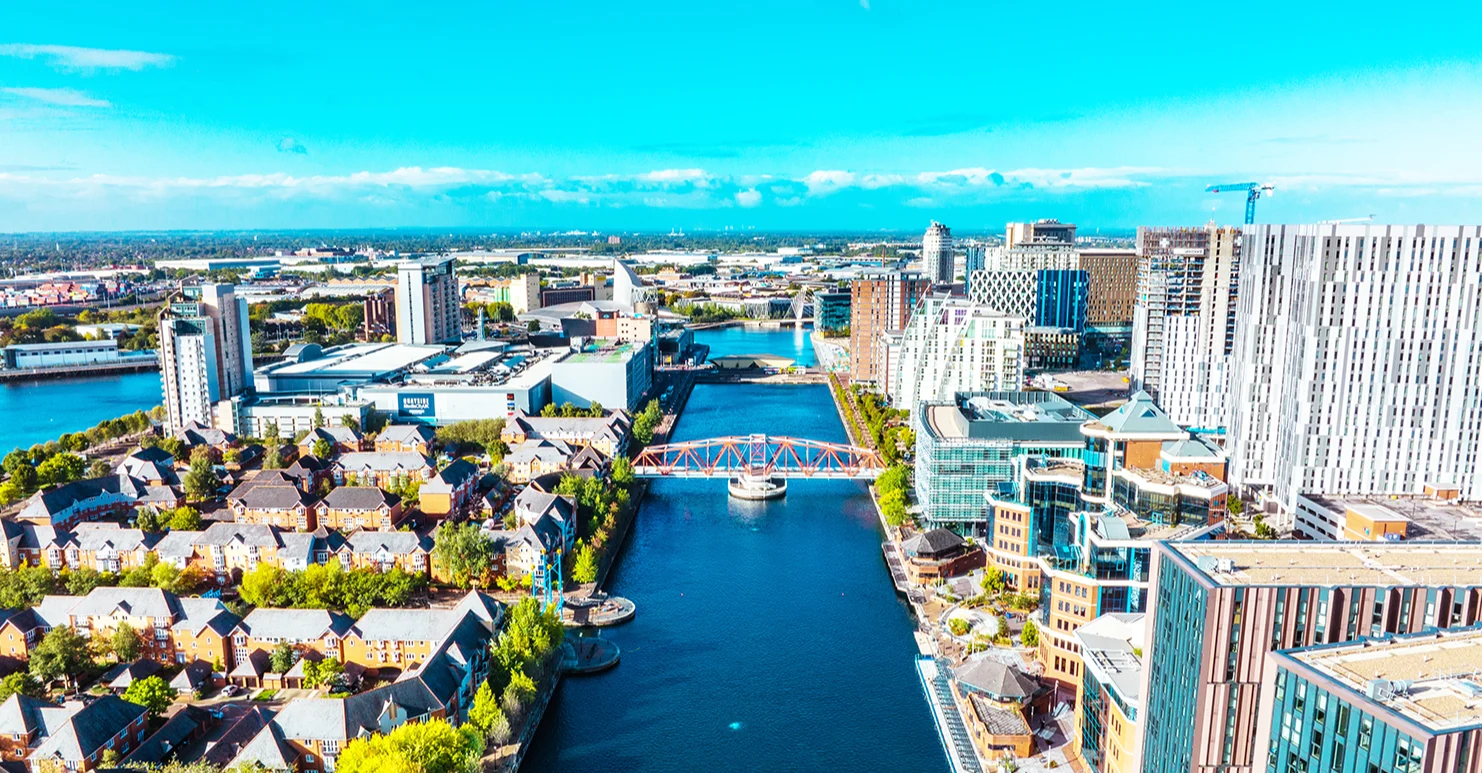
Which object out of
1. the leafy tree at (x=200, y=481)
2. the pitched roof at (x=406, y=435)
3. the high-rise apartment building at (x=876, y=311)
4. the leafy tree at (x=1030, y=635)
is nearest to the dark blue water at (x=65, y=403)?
the leafy tree at (x=200, y=481)

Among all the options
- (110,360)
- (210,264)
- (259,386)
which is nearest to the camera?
(259,386)

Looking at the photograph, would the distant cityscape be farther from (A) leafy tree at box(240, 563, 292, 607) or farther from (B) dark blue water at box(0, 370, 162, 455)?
(B) dark blue water at box(0, 370, 162, 455)

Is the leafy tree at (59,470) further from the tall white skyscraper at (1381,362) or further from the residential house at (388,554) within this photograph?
the tall white skyscraper at (1381,362)

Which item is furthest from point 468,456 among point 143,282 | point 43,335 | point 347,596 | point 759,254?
point 759,254

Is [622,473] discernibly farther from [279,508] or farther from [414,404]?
[414,404]

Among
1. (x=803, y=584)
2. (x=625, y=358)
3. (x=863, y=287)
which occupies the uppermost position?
(x=863, y=287)

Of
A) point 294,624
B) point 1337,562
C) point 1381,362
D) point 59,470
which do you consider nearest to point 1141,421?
point 1381,362

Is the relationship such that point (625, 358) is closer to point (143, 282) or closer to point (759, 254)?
point (143, 282)
